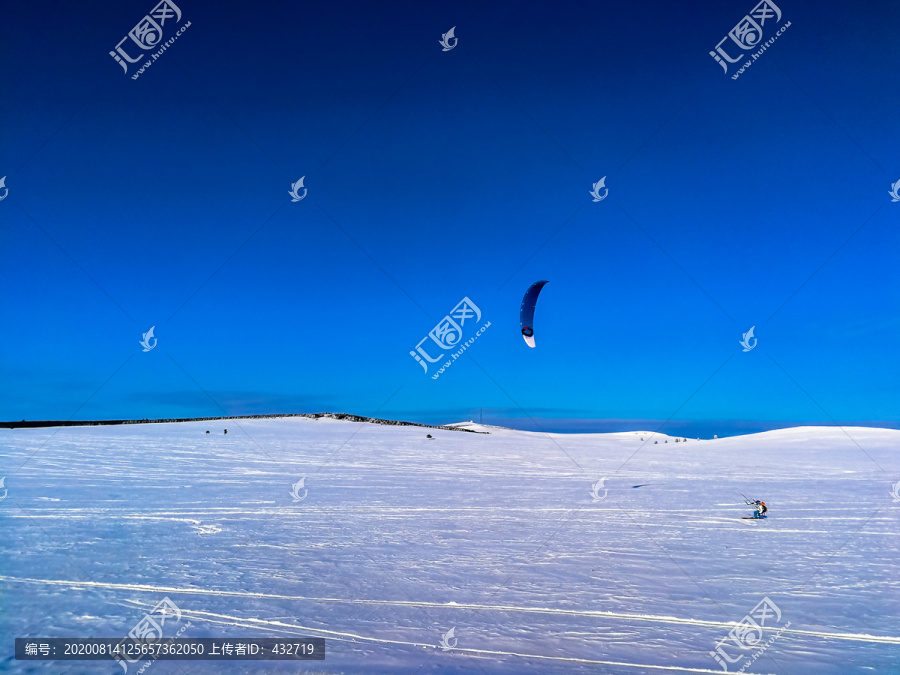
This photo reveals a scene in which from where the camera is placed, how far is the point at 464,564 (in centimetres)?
938

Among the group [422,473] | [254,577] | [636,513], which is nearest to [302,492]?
[422,473]

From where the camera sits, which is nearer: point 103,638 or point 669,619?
point 103,638

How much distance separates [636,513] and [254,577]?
925 centimetres

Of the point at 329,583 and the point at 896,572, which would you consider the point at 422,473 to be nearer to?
the point at 329,583

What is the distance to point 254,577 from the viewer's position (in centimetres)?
866

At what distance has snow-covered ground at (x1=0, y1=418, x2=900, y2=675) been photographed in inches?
254

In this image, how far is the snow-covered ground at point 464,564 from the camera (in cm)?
646

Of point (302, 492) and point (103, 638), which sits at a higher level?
point (302, 492)

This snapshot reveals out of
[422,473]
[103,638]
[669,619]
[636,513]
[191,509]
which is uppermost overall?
[422,473]

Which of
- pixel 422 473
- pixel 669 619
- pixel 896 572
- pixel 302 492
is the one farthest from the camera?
pixel 422 473

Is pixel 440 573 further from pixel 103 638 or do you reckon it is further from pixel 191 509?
pixel 191 509

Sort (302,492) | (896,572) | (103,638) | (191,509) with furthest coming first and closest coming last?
(302,492) → (191,509) → (896,572) → (103,638)

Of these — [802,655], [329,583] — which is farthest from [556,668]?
[329,583]

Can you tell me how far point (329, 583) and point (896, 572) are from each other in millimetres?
9412
